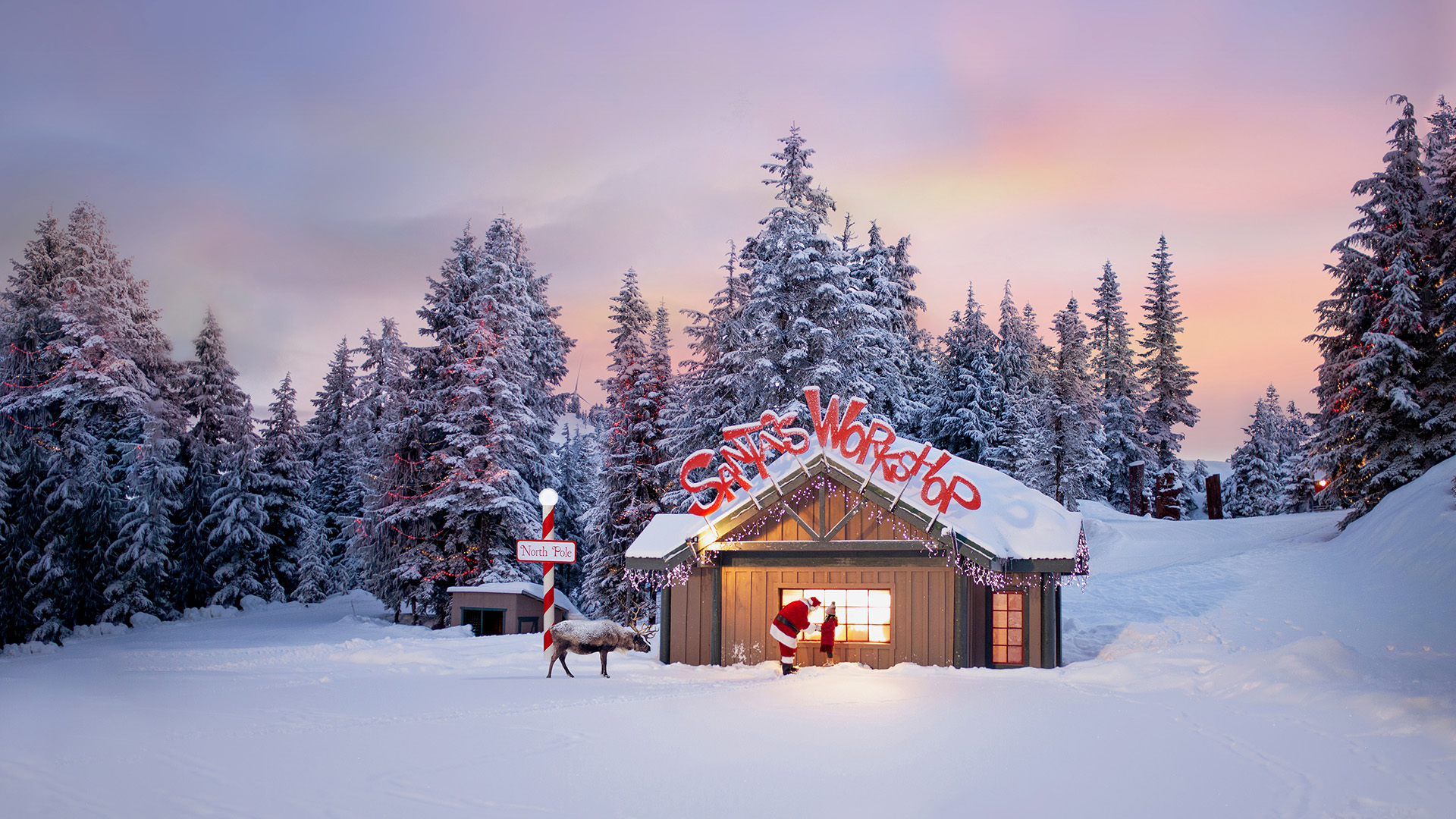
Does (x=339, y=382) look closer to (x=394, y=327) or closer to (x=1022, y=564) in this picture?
(x=394, y=327)

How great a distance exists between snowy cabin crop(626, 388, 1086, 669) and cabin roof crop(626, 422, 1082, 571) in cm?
3

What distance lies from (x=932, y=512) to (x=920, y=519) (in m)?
0.26

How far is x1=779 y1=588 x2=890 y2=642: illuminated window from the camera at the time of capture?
1564 cm

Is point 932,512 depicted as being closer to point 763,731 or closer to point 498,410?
point 763,731

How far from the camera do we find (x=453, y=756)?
306 inches

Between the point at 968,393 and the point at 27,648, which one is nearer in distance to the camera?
the point at 27,648

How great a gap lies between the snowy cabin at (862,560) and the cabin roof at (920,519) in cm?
3

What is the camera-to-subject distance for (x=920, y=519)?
581 inches

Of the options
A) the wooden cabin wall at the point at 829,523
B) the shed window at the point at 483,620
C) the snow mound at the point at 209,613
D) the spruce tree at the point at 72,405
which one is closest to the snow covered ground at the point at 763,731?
the wooden cabin wall at the point at 829,523

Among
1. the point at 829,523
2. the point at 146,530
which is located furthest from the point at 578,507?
the point at 829,523

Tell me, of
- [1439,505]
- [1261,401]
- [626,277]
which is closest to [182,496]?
[626,277]

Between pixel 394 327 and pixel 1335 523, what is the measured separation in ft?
124

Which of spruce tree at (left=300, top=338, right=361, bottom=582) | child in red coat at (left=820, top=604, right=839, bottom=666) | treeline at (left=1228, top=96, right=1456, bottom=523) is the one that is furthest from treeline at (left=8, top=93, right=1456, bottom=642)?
child in red coat at (left=820, top=604, right=839, bottom=666)

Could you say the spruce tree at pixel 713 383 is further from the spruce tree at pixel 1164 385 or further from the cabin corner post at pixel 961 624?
the spruce tree at pixel 1164 385
